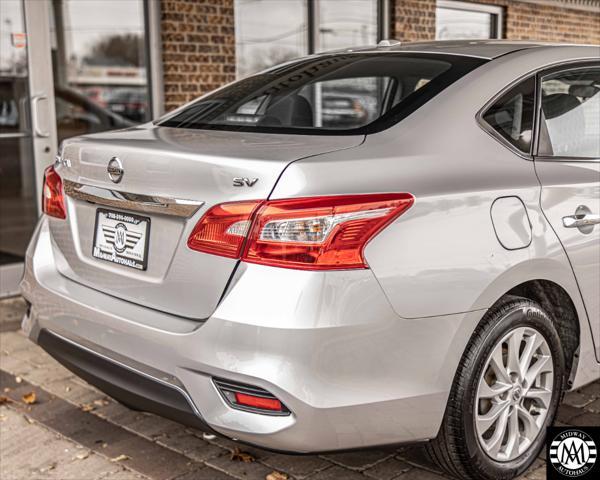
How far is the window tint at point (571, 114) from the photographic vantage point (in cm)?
308

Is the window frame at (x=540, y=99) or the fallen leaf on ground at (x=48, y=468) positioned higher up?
the window frame at (x=540, y=99)

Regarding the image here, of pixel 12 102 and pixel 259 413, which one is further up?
pixel 12 102

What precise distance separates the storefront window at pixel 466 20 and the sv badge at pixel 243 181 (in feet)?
23.3

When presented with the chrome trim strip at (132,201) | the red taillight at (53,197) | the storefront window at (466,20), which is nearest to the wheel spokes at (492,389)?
the chrome trim strip at (132,201)

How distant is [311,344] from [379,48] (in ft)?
5.48

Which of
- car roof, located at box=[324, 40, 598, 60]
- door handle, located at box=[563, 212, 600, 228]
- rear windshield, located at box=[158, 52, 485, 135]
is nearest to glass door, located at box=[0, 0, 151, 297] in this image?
rear windshield, located at box=[158, 52, 485, 135]

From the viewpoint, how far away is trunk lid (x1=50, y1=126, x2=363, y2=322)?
245 centimetres

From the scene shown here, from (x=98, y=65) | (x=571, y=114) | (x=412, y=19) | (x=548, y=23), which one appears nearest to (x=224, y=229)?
(x=571, y=114)

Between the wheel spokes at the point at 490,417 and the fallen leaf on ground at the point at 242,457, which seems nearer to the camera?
the wheel spokes at the point at 490,417

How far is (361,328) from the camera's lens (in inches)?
92.9

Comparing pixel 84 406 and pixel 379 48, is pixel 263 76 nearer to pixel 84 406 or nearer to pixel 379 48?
pixel 379 48

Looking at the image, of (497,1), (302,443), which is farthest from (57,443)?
(497,1)

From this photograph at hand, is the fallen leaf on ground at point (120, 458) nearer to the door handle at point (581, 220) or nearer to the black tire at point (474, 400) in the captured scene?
the black tire at point (474, 400)

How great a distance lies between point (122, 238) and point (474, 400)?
50.3 inches
